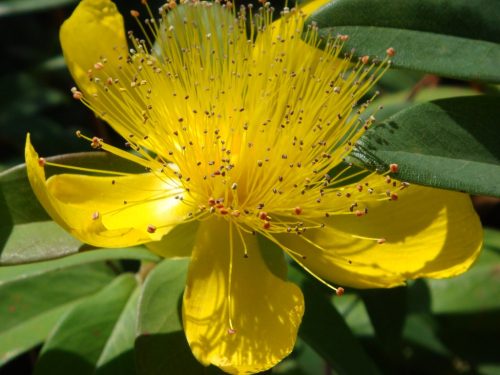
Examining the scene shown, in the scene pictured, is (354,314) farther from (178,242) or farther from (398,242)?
(178,242)

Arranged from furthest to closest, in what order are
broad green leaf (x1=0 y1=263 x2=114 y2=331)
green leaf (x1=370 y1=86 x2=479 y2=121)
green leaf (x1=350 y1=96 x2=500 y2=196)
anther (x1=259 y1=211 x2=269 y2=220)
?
green leaf (x1=370 y1=86 x2=479 y2=121)
broad green leaf (x1=0 y1=263 x2=114 y2=331)
anther (x1=259 y1=211 x2=269 y2=220)
green leaf (x1=350 y1=96 x2=500 y2=196)

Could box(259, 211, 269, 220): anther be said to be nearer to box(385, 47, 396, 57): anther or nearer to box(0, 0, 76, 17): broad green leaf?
box(385, 47, 396, 57): anther

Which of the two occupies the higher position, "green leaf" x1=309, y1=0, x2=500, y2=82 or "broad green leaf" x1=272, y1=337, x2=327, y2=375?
"green leaf" x1=309, y1=0, x2=500, y2=82

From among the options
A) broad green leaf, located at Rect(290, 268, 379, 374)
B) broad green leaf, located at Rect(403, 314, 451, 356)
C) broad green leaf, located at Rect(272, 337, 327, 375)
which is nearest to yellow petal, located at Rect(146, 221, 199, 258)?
broad green leaf, located at Rect(290, 268, 379, 374)

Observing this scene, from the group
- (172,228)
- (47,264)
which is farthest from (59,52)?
(172,228)

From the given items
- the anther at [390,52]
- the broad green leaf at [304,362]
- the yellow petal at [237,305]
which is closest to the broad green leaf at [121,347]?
the yellow petal at [237,305]

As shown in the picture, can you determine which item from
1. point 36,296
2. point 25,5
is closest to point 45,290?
point 36,296

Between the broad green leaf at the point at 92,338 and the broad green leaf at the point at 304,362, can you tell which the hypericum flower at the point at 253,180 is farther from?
the broad green leaf at the point at 304,362
